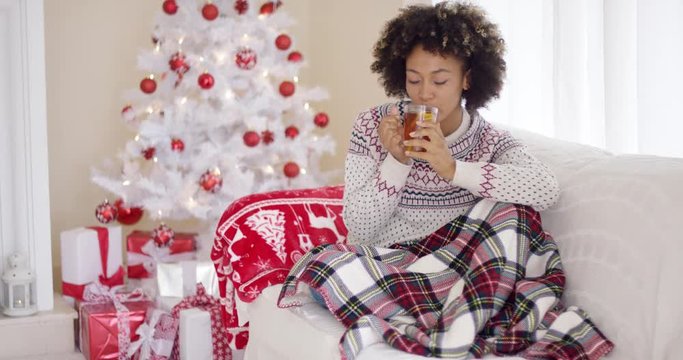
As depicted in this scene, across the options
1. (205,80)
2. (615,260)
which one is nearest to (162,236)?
(205,80)

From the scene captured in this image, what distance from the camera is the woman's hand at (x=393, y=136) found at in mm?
2248

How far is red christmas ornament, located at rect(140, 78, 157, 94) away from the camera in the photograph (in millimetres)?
3600

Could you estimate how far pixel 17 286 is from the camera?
128 inches

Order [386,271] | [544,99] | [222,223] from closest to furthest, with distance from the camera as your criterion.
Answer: [386,271]
[222,223]
[544,99]

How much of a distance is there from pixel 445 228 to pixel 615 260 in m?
0.42

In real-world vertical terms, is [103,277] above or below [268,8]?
below

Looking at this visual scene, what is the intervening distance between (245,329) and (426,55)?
90 centimetres

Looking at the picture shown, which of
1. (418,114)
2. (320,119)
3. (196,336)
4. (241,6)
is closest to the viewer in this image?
(418,114)

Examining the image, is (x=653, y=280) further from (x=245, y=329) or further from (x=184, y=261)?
(x=184, y=261)

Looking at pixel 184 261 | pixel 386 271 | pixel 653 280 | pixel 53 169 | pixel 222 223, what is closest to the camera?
pixel 653 280

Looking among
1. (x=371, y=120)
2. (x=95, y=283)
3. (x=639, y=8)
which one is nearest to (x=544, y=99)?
(x=639, y=8)

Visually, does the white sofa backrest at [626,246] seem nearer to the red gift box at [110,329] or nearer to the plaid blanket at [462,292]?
the plaid blanket at [462,292]

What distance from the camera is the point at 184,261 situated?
3492 mm

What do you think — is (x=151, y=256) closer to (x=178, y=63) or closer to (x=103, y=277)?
(x=103, y=277)
